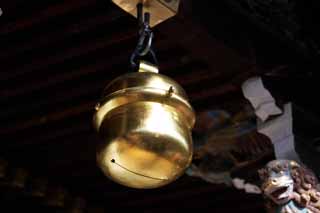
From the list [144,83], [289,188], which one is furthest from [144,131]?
[289,188]

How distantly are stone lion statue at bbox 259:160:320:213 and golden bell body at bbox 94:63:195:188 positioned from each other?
3.52 ft

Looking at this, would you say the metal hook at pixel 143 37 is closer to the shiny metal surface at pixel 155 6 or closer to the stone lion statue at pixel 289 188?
the shiny metal surface at pixel 155 6

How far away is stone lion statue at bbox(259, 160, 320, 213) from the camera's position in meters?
3.34

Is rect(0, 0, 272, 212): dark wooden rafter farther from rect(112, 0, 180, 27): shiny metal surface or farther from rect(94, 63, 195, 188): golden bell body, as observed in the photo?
rect(94, 63, 195, 188): golden bell body

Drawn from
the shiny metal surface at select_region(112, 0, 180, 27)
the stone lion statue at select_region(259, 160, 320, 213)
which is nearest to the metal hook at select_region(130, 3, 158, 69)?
the shiny metal surface at select_region(112, 0, 180, 27)

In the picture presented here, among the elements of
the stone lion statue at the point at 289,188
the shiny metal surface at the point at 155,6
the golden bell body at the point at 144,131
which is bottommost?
the stone lion statue at the point at 289,188

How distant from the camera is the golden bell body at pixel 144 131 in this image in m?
2.26

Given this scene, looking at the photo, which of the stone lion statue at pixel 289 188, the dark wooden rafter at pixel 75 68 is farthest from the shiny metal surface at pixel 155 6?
the stone lion statue at pixel 289 188

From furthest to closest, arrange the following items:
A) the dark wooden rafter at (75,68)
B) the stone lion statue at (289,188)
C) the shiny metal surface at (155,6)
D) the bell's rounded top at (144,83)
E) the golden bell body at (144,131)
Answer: the dark wooden rafter at (75,68), the stone lion statue at (289,188), the shiny metal surface at (155,6), the bell's rounded top at (144,83), the golden bell body at (144,131)

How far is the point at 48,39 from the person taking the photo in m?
3.78

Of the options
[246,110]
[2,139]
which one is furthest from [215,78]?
[2,139]

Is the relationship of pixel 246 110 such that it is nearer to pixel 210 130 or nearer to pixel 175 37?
pixel 210 130

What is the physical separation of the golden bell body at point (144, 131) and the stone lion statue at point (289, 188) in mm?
1073

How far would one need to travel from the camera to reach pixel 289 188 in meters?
3.37
